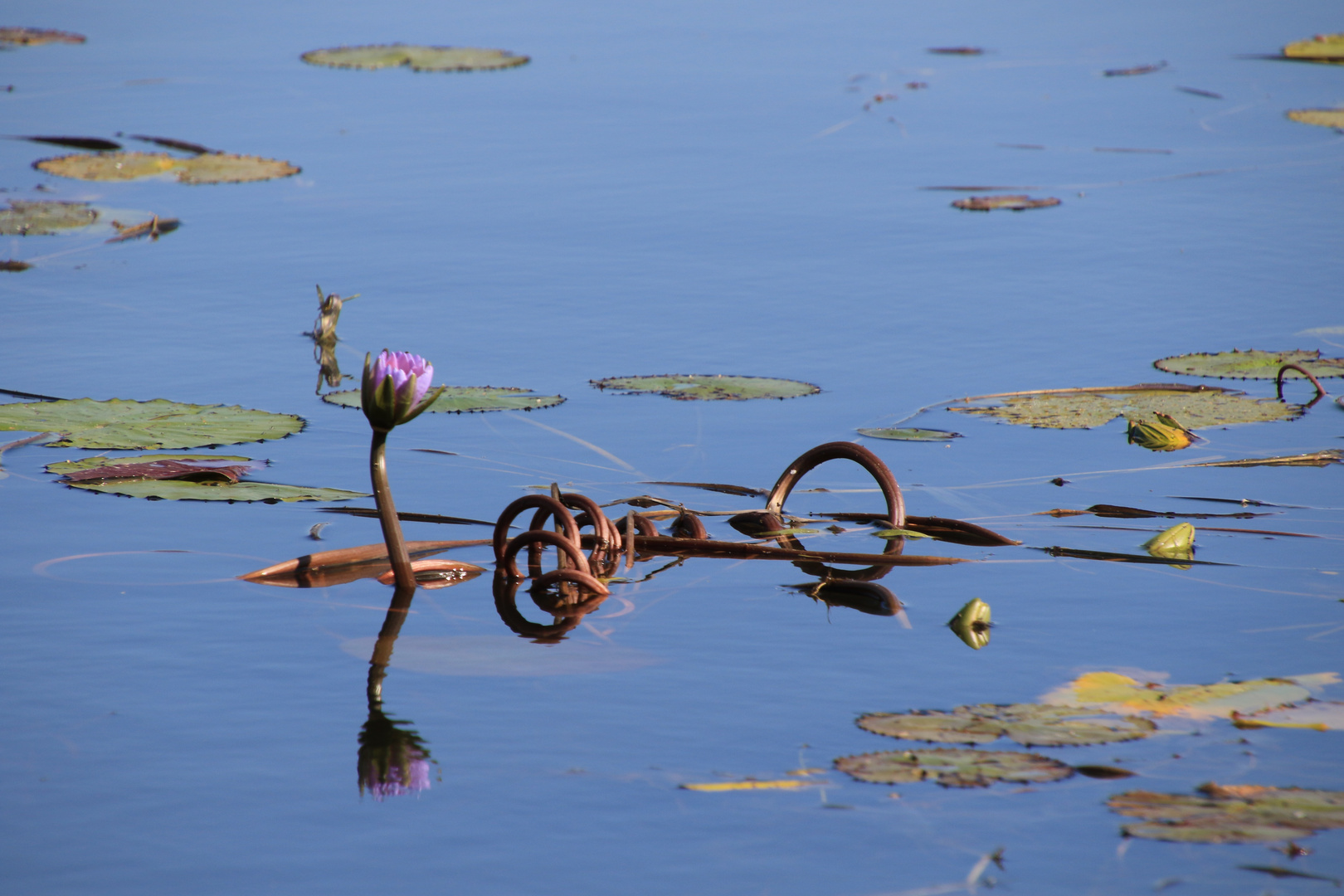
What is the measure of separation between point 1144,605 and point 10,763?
2570mm

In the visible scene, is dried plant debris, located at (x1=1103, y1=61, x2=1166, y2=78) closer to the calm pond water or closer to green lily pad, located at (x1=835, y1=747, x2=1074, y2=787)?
the calm pond water

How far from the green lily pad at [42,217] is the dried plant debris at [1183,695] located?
24.2 ft

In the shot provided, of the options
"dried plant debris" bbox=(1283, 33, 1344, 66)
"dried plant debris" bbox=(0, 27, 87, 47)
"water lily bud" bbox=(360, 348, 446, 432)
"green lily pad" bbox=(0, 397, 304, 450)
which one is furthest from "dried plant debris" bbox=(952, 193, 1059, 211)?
"dried plant debris" bbox=(0, 27, 87, 47)

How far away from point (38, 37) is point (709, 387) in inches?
525

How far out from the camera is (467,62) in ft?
50.4

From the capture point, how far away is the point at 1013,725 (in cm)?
294

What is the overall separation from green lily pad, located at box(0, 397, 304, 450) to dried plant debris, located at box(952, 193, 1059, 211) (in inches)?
214

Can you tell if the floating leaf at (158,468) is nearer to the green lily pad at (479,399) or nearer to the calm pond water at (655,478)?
the calm pond water at (655,478)

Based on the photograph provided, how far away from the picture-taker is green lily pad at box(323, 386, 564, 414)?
17.8ft

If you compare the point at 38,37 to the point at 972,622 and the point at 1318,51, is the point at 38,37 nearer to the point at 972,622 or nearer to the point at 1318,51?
the point at 1318,51

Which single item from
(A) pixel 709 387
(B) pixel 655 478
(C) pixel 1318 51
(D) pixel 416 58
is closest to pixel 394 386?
(B) pixel 655 478

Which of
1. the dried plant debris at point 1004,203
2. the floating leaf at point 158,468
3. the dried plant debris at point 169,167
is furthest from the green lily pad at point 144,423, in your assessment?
the dried plant debris at point 1004,203

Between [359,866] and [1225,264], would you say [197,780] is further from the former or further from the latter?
[1225,264]

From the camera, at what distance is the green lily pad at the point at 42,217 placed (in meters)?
8.80
